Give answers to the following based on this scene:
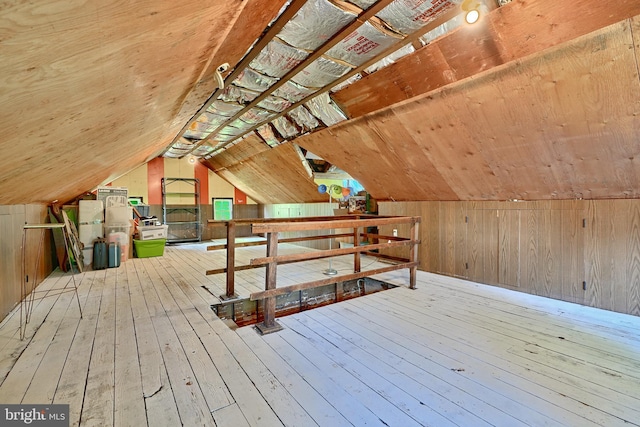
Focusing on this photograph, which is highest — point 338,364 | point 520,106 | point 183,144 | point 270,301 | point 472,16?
point 183,144

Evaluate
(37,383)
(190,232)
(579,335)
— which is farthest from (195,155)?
(579,335)

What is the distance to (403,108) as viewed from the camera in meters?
3.45

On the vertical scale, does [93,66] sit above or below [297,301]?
above

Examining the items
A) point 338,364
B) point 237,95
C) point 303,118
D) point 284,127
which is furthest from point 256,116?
point 338,364

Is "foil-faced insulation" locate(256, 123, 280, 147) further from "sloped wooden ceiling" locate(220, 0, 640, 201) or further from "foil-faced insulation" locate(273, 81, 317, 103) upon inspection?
"sloped wooden ceiling" locate(220, 0, 640, 201)

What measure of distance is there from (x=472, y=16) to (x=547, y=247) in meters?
2.86

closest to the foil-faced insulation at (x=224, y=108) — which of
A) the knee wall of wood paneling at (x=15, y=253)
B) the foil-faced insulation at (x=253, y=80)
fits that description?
the foil-faced insulation at (x=253, y=80)

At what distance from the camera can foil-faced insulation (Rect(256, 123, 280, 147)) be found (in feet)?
18.7

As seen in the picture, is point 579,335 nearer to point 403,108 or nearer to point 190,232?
point 403,108

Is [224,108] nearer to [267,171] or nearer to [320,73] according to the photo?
[320,73]

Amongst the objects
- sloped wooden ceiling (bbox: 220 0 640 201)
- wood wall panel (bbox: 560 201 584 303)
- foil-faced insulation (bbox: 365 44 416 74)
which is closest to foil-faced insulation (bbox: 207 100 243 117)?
sloped wooden ceiling (bbox: 220 0 640 201)

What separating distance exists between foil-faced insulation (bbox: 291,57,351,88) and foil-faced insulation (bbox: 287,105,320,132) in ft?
2.98

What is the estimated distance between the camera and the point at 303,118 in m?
4.70

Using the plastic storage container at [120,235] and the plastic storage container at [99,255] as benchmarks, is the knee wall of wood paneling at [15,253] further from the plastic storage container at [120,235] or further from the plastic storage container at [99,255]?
the plastic storage container at [120,235]
